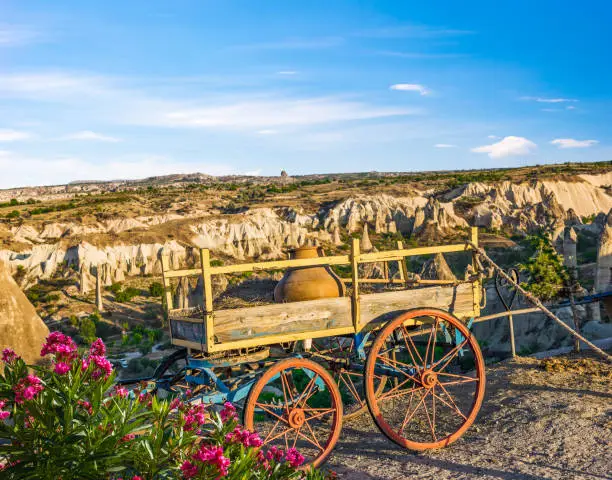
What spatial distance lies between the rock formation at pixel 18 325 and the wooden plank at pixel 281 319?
28.3 feet

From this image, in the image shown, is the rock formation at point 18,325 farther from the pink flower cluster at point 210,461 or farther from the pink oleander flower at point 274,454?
the pink flower cluster at point 210,461

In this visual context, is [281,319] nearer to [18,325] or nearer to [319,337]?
[319,337]

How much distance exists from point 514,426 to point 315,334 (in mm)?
2798

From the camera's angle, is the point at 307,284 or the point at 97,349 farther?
the point at 307,284

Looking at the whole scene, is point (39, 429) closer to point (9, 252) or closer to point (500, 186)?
point (9, 252)

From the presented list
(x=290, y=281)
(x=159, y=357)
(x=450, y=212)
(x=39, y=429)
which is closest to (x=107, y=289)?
(x=159, y=357)

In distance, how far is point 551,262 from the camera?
13930 millimetres

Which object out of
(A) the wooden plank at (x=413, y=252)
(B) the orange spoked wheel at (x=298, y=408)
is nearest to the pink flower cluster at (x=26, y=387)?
(B) the orange spoked wheel at (x=298, y=408)

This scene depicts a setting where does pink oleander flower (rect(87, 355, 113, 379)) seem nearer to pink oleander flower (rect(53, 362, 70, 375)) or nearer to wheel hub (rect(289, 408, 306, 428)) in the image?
pink oleander flower (rect(53, 362, 70, 375))

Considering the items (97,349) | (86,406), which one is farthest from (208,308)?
(86,406)

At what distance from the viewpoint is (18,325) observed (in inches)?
578

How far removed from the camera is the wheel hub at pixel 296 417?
6766 mm

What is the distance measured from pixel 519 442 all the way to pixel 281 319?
3024 mm

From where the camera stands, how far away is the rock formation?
14.4m
